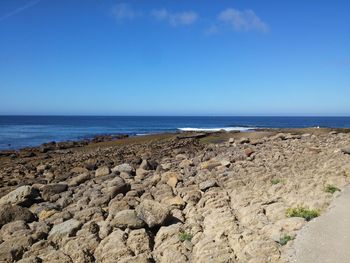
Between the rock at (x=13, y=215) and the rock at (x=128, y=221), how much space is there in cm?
308

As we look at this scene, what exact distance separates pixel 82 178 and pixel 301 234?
414 inches

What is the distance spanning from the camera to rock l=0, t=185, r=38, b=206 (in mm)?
12622

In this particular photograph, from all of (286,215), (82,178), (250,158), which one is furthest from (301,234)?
(82,178)

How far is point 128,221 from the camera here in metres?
9.11

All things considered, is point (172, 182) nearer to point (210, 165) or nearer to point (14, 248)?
point (210, 165)

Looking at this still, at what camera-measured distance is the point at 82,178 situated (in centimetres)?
1588

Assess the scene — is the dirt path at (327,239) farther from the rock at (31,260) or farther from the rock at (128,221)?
the rock at (31,260)

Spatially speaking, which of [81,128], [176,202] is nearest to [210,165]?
[176,202]

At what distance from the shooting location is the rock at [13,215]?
34.7ft

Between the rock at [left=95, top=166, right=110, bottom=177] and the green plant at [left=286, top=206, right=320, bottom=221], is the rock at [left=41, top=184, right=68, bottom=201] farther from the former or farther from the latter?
the green plant at [left=286, top=206, right=320, bottom=221]

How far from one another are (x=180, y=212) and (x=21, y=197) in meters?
5.90

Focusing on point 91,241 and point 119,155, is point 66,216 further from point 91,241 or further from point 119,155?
point 119,155

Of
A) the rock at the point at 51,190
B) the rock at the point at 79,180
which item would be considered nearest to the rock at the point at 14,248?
the rock at the point at 51,190

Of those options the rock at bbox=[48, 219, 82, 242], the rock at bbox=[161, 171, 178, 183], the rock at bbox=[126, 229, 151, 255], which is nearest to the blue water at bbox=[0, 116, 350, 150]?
the rock at bbox=[161, 171, 178, 183]
